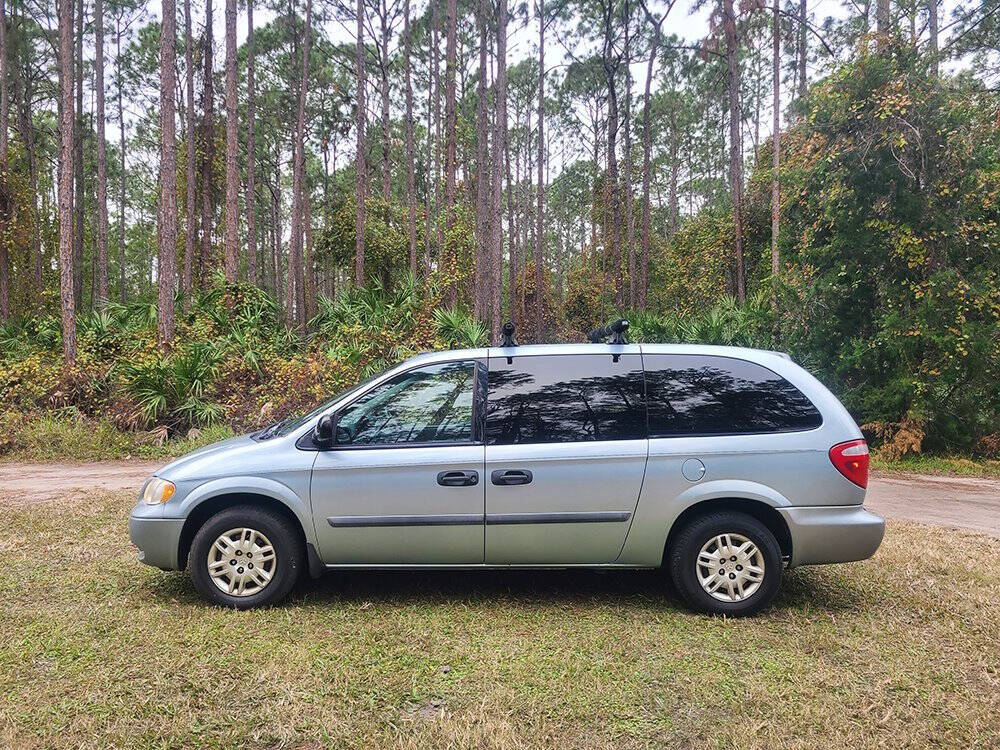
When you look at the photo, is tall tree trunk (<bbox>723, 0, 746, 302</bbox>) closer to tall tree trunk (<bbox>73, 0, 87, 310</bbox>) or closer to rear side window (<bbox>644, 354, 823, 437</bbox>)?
rear side window (<bbox>644, 354, 823, 437</bbox>)

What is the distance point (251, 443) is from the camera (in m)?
4.29

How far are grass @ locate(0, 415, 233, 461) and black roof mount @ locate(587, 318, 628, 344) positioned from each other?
27.6ft

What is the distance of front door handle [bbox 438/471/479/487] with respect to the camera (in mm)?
4031

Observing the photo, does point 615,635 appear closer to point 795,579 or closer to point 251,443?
point 795,579

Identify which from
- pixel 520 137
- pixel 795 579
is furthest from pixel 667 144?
pixel 795 579

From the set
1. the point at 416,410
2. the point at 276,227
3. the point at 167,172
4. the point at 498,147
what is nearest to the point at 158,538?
the point at 416,410

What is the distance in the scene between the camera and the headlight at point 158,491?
412 cm

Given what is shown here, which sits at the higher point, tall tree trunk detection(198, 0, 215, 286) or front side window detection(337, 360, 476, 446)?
tall tree trunk detection(198, 0, 215, 286)

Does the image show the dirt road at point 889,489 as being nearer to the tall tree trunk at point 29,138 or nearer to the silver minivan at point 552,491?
the silver minivan at point 552,491

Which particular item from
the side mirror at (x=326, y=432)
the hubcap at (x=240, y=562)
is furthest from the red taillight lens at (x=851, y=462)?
the hubcap at (x=240, y=562)

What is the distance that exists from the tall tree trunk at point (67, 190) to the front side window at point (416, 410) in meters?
12.2

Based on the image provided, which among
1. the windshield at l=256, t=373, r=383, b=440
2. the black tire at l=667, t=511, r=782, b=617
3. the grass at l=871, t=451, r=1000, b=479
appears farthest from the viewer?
the grass at l=871, t=451, r=1000, b=479

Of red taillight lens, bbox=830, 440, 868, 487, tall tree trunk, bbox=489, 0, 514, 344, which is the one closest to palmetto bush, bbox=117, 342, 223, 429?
tall tree trunk, bbox=489, 0, 514, 344

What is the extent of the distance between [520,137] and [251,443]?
41.0 meters
